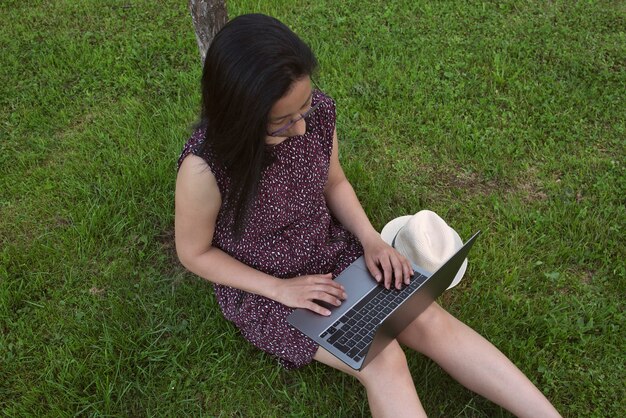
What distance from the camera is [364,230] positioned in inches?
92.4

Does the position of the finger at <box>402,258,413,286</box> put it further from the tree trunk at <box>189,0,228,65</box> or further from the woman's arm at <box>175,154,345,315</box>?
the tree trunk at <box>189,0,228,65</box>

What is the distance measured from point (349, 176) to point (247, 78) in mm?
1715

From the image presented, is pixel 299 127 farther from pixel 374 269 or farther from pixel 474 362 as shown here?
pixel 474 362

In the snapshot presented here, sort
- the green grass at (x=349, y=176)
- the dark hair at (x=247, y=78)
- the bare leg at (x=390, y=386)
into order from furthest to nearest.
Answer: the green grass at (x=349, y=176)
the bare leg at (x=390, y=386)
the dark hair at (x=247, y=78)

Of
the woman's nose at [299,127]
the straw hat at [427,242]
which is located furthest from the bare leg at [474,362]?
the woman's nose at [299,127]

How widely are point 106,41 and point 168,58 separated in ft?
1.69

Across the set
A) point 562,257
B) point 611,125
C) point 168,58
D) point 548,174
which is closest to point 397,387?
point 562,257

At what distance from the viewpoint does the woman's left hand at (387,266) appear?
7.00 feet

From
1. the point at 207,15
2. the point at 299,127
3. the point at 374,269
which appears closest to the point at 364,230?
the point at 374,269

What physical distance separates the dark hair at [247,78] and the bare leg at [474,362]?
0.95 meters

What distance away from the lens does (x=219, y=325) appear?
2600 mm

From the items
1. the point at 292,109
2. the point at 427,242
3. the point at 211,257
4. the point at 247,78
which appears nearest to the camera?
the point at 247,78

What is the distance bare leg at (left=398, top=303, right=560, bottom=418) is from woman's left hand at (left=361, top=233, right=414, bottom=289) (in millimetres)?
167

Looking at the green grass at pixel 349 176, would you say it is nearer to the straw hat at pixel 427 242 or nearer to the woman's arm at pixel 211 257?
the straw hat at pixel 427 242
